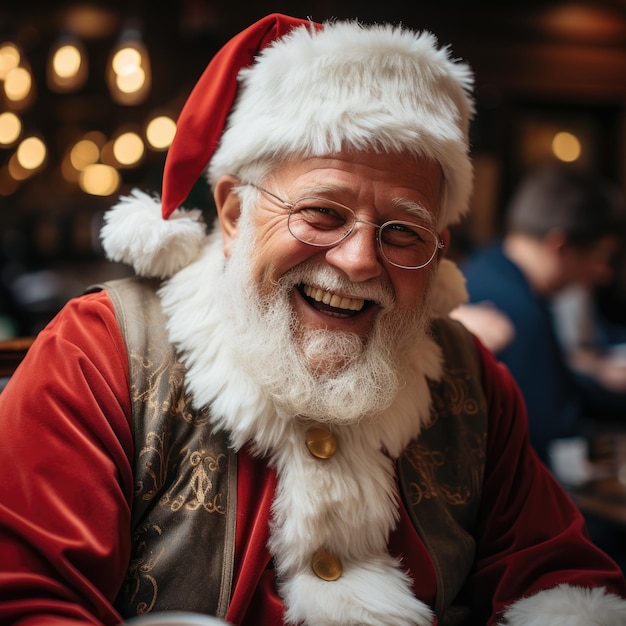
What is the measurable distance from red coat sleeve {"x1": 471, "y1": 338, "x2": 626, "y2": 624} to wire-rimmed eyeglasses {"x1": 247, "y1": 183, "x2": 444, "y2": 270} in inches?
19.6

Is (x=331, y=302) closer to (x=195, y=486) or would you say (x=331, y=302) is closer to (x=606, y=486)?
(x=195, y=486)

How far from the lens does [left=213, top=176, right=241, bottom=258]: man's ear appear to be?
154cm

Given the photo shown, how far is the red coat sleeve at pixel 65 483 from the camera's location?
1.14m

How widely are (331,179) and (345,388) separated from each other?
401mm

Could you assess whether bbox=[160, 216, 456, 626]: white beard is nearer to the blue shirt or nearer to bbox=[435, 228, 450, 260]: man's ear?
bbox=[435, 228, 450, 260]: man's ear

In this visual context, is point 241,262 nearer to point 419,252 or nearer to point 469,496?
point 419,252

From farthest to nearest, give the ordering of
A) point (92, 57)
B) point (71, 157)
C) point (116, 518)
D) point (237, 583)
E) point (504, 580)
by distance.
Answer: point (92, 57) < point (71, 157) < point (504, 580) < point (237, 583) < point (116, 518)

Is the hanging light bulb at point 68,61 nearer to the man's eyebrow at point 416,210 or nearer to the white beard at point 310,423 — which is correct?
the white beard at point 310,423

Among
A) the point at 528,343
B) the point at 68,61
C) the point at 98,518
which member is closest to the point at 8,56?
the point at 68,61

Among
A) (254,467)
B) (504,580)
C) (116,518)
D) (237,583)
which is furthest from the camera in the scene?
(504,580)

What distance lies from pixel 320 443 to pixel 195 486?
257mm

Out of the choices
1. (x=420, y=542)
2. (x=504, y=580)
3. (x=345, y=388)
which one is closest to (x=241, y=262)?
(x=345, y=388)

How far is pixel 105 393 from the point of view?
4.29 feet

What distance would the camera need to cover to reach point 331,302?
4.68ft
